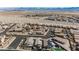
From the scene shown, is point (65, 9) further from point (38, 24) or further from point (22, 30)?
point (22, 30)

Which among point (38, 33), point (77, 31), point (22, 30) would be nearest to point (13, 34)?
point (22, 30)
